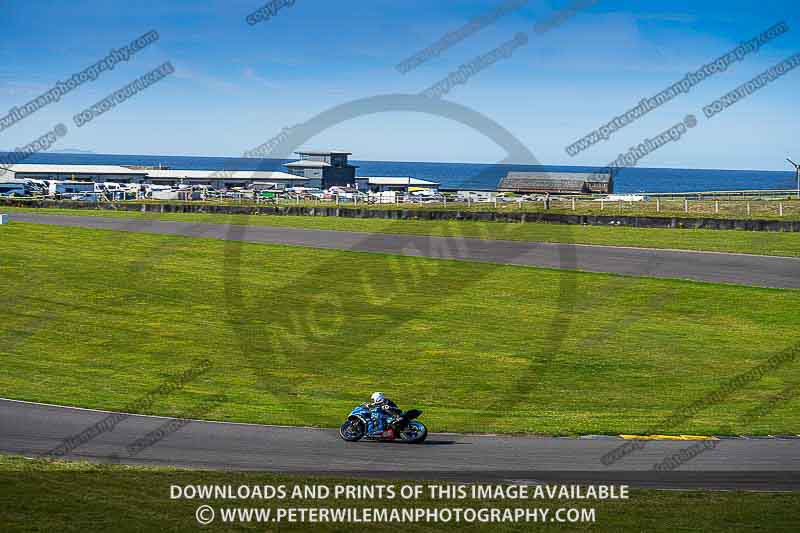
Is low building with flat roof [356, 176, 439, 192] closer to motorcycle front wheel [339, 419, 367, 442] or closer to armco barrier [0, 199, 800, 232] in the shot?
armco barrier [0, 199, 800, 232]

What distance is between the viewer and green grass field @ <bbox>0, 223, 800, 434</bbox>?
21.4 meters

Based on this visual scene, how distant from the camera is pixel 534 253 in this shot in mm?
47938

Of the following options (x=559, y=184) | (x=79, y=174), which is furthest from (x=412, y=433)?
(x=79, y=174)

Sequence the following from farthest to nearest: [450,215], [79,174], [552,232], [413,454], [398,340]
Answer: [79,174]
[450,215]
[552,232]
[398,340]
[413,454]

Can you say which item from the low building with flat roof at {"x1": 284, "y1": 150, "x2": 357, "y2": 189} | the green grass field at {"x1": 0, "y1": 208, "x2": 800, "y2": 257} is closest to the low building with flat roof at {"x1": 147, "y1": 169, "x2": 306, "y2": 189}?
the low building with flat roof at {"x1": 284, "y1": 150, "x2": 357, "y2": 189}

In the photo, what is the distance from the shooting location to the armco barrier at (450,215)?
58719 millimetres

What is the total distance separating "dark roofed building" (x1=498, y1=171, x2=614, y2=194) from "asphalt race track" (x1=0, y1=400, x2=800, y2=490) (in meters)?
113

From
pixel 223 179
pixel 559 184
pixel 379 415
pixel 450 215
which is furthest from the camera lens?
pixel 559 184

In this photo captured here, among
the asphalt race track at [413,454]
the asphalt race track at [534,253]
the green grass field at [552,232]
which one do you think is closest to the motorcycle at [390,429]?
the asphalt race track at [413,454]

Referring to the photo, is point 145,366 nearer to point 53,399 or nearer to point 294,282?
point 53,399

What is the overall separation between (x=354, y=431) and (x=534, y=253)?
103 feet

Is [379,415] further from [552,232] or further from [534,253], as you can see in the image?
[552,232]

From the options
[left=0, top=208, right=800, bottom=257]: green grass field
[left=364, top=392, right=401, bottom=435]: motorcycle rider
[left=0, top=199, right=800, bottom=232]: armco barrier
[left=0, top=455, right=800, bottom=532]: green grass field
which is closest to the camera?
[left=0, top=455, right=800, bottom=532]: green grass field

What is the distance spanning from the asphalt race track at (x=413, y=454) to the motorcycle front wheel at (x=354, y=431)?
0.15m
